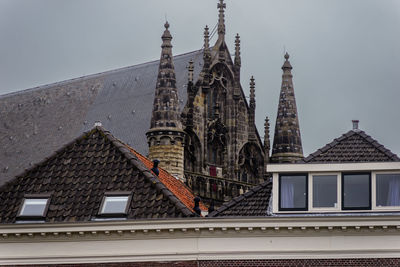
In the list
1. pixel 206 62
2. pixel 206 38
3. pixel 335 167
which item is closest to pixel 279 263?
pixel 335 167

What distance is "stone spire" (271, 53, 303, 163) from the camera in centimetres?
5903

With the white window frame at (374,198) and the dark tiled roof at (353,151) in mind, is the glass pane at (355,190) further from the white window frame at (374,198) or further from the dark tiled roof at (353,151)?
the dark tiled roof at (353,151)

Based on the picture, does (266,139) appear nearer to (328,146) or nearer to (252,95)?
(252,95)

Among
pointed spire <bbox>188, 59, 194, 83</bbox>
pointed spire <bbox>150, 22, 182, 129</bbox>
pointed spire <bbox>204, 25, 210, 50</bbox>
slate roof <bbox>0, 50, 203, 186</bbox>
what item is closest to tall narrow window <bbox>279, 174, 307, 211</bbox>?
pointed spire <bbox>150, 22, 182, 129</bbox>

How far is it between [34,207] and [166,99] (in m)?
20.9

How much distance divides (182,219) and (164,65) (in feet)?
77.7

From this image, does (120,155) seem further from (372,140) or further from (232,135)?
(232,135)

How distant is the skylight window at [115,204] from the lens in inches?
1253

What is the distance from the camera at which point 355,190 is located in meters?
30.5

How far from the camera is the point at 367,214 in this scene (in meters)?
29.9

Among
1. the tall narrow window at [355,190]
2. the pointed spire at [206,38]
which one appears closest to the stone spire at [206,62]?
the pointed spire at [206,38]

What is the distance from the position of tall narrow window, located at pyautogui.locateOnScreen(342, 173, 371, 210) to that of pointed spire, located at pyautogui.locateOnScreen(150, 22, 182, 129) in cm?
2272

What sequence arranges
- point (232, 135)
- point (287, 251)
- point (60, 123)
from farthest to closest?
1. point (60, 123)
2. point (232, 135)
3. point (287, 251)

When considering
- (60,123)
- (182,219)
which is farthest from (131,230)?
(60,123)
